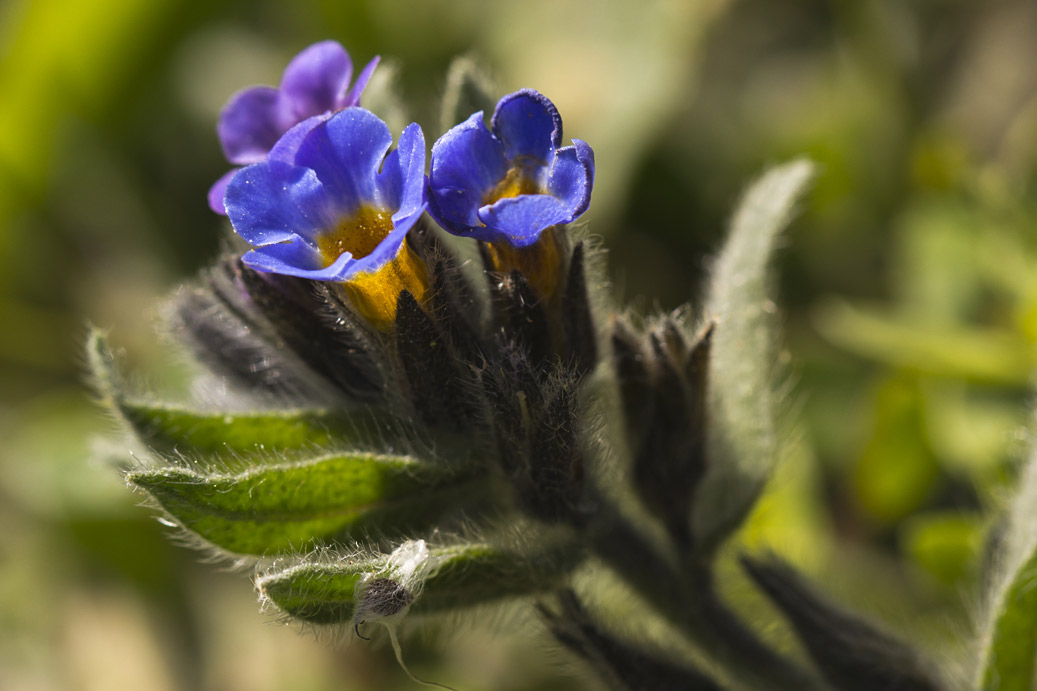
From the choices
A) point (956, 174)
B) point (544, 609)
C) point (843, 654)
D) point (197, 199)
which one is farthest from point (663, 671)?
point (197, 199)

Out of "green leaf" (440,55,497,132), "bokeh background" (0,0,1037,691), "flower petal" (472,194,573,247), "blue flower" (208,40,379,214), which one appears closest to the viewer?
"flower petal" (472,194,573,247)

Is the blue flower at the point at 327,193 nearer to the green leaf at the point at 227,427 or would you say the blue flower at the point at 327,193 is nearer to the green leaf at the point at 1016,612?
the green leaf at the point at 227,427

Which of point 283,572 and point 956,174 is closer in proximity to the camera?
point 283,572

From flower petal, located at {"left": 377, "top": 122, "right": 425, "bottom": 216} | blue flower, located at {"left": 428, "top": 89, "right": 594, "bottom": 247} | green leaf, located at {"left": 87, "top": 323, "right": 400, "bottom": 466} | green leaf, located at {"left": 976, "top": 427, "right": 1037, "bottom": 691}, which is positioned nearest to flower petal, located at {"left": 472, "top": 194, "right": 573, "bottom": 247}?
blue flower, located at {"left": 428, "top": 89, "right": 594, "bottom": 247}

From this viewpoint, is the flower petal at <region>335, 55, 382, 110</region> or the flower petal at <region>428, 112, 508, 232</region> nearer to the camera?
the flower petal at <region>428, 112, 508, 232</region>

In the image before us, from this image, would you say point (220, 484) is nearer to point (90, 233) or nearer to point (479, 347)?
point (479, 347)

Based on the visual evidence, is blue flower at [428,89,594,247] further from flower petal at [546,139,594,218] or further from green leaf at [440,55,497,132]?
green leaf at [440,55,497,132]
